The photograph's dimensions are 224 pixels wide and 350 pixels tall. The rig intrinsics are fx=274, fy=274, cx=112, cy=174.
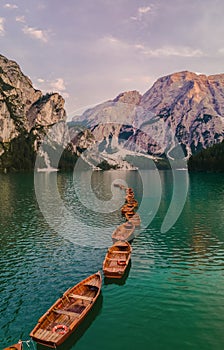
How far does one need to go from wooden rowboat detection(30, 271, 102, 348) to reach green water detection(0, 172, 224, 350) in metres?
1.40

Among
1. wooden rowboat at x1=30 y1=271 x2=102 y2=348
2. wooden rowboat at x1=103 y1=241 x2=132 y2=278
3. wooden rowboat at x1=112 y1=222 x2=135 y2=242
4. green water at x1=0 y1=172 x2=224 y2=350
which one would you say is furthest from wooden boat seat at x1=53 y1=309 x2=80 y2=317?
wooden rowboat at x1=112 y1=222 x2=135 y2=242

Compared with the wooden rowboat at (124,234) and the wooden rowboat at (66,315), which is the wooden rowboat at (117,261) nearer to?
the wooden rowboat at (66,315)

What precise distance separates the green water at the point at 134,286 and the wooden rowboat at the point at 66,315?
4.60ft

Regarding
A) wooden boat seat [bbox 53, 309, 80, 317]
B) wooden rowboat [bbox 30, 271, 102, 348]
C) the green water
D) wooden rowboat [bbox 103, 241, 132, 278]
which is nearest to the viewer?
wooden rowboat [bbox 30, 271, 102, 348]

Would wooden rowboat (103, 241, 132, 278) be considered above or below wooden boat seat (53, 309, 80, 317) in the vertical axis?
above

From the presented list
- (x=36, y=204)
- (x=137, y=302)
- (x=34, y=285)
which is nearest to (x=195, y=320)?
(x=137, y=302)

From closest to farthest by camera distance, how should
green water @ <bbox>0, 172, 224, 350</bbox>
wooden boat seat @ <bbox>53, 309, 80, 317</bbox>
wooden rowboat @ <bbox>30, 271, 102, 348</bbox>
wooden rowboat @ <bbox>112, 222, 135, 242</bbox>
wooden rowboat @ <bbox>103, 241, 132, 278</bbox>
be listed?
wooden rowboat @ <bbox>30, 271, 102, 348</bbox>, green water @ <bbox>0, 172, 224, 350</bbox>, wooden boat seat @ <bbox>53, 309, 80, 317</bbox>, wooden rowboat @ <bbox>103, 241, 132, 278</bbox>, wooden rowboat @ <bbox>112, 222, 135, 242</bbox>

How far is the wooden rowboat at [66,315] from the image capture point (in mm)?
24016

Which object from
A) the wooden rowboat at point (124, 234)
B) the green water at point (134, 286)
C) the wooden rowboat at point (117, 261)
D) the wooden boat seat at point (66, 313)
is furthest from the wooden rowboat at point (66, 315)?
the wooden rowboat at point (124, 234)

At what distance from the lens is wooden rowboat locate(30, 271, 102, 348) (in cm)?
2402

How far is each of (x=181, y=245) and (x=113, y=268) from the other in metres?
19.9

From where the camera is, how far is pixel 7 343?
25141 mm

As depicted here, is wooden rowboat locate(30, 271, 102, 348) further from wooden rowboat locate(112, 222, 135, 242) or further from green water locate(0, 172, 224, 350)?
wooden rowboat locate(112, 222, 135, 242)

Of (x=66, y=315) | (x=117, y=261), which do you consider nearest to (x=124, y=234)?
(x=117, y=261)
